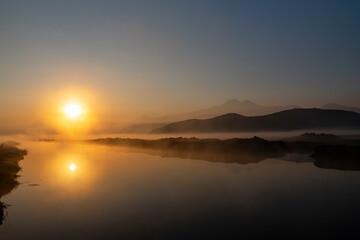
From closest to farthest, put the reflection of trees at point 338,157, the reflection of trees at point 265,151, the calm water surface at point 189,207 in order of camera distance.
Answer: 1. the calm water surface at point 189,207
2. the reflection of trees at point 338,157
3. the reflection of trees at point 265,151

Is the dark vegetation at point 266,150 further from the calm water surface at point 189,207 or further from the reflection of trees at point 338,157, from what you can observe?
the calm water surface at point 189,207

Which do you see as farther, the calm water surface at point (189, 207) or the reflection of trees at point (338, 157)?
the reflection of trees at point (338, 157)

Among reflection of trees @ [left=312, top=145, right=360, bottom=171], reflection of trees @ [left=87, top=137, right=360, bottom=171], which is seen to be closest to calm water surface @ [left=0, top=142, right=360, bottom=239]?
reflection of trees @ [left=312, top=145, right=360, bottom=171]

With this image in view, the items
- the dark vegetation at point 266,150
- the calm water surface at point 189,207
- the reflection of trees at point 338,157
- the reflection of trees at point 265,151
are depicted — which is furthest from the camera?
the dark vegetation at point 266,150

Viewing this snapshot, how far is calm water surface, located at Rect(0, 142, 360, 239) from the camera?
21.8 metres

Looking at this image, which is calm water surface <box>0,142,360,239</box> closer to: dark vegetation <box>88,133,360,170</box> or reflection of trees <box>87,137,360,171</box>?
reflection of trees <box>87,137,360,171</box>

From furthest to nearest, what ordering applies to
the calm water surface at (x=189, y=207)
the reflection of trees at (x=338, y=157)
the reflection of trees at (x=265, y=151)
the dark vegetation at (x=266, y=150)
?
the dark vegetation at (x=266, y=150), the reflection of trees at (x=265, y=151), the reflection of trees at (x=338, y=157), the calm water surface at (x=189, y=207)

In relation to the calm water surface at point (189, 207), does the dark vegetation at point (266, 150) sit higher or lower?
higher

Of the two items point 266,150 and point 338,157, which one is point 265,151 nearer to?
point 266,150

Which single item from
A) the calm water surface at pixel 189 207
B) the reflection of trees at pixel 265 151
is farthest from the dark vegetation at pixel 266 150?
the calm water surface at pixel 189 207

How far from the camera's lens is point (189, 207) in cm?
2869

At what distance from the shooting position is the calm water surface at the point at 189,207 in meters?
21.8

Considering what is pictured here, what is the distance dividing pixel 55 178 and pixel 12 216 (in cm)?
2307

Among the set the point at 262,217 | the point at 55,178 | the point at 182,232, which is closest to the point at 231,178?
the point at 262,217
